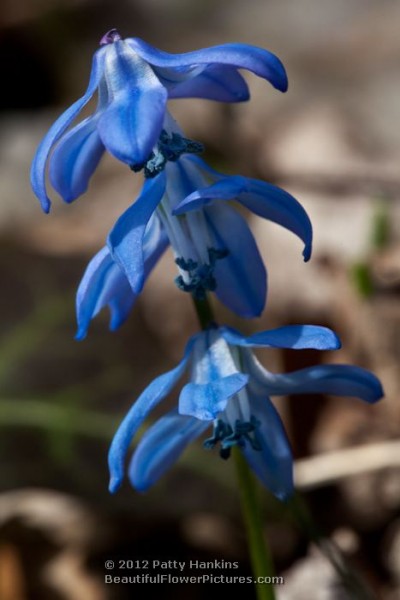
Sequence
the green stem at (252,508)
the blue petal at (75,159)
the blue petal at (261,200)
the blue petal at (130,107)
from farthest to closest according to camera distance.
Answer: the green stem at (252,508), the blue petal at (75,159), the blue petal at (261,200), the blue petal at (130,107)

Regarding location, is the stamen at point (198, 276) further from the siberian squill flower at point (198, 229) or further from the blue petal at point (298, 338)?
the blue petal at point (298, 338)

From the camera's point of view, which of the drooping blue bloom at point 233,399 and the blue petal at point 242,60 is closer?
the blue petal at point 242,60

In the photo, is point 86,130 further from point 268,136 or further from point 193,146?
point 268,136

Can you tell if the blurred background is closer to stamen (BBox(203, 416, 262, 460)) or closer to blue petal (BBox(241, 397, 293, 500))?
blue petal (BBox(241, 397, 293, 500))

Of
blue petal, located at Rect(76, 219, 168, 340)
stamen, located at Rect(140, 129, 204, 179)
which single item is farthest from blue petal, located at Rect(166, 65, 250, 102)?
blue petal, located at Rect(76, 219, 168, 340)

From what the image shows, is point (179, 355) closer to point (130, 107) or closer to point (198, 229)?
point (198, 229)

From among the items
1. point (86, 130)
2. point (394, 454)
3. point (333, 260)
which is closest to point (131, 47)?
point (86, 130)

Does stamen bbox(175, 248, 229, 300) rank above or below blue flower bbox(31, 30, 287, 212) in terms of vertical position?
below

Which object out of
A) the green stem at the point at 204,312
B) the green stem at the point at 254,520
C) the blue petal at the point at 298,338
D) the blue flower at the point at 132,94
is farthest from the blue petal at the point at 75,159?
the green stem at the point at 254,520
